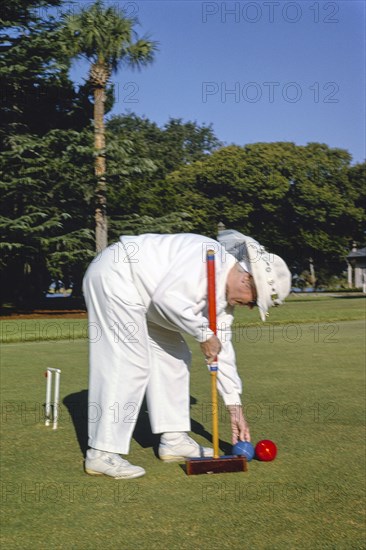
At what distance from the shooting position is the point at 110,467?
Answer: 14.8ft

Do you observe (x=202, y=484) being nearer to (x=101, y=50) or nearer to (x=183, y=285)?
(x=183, y=285)

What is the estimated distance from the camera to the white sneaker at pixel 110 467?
450 centimetres

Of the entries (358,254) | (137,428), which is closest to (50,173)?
(137,428)

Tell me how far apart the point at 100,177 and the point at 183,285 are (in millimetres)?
22548

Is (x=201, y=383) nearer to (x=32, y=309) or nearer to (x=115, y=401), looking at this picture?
(x=115, y=401)

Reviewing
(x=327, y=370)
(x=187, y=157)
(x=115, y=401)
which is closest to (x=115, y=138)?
(x=327, y=370)

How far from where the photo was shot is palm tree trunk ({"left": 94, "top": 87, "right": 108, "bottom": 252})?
26453 mm

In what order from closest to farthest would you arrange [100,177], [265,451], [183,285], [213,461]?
[183,285], [213,461], [265,451], [100,177]

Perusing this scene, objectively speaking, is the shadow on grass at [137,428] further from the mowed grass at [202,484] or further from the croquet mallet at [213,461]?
the croquet mallet at [213,461]

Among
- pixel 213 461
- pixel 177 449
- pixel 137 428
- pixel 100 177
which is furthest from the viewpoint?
pixel 100 177

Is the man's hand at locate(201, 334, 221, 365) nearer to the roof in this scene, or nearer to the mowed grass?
the mowed grass

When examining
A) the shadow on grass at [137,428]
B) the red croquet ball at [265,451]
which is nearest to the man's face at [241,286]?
the red croquet ball at [265,451]

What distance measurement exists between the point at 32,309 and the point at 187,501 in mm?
24820

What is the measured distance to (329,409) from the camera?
6.77 m
